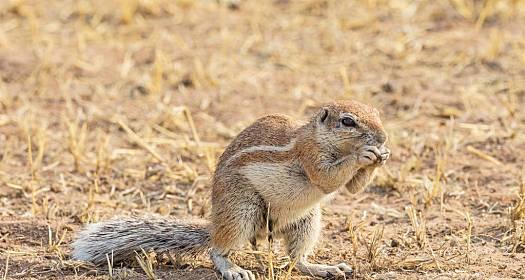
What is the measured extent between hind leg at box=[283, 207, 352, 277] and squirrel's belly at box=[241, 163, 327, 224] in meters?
0.18

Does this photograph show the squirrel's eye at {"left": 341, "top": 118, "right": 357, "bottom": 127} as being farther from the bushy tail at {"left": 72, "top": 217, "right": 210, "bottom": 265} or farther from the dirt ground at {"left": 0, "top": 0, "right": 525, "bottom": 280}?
the bushy tail at {"left": 72, "top": 217, "right": 210, "bottom": 265}

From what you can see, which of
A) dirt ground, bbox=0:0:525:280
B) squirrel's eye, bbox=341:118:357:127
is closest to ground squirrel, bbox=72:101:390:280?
squirrel's eye, bbox=341:118:357:127

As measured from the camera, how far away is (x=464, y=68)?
8820 millimetres

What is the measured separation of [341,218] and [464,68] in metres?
3.02

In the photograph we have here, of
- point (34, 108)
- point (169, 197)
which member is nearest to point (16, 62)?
point (34, 108)

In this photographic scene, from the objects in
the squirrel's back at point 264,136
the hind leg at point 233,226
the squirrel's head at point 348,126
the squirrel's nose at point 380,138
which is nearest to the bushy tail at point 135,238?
the hind leg at point 233,226

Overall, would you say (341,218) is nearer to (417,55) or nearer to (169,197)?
(169,197)

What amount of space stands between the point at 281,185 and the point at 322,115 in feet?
1.30

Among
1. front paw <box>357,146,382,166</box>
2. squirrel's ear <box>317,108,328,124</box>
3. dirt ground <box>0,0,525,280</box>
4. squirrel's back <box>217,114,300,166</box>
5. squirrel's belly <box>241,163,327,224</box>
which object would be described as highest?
squirrel's ear <box>317,108,328,124</box>

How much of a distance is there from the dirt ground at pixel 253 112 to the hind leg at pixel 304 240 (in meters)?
0.08

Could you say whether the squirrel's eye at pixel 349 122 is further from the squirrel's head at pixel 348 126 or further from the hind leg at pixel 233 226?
the hind leg at pixel 233 226

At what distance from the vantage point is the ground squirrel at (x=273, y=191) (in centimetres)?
511

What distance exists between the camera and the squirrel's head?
501 centimetres

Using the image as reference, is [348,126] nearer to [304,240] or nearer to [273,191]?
[273,191]
